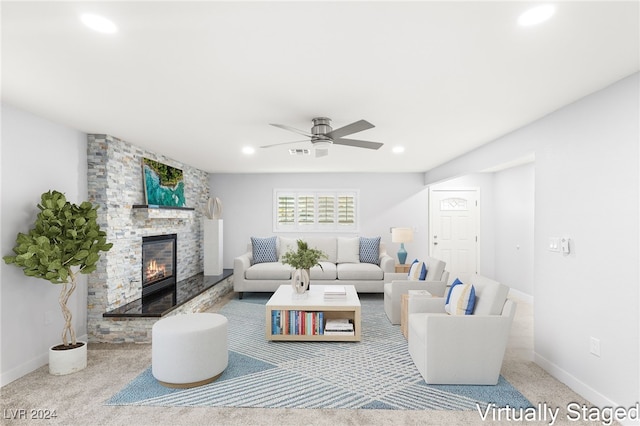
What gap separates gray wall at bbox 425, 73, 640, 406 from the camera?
7.91ft

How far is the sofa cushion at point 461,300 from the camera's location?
10.5 ft

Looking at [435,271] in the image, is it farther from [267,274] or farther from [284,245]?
[284,245]

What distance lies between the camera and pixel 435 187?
7.45 m

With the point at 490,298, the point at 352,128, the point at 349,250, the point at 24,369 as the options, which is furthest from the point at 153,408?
the point at 349,250

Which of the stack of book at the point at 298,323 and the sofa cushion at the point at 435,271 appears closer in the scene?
the stack of book at the point at 298,323

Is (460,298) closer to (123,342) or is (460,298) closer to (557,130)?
(557,130)

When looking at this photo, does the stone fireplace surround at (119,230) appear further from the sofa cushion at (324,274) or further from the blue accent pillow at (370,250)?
the blue accent pillow at (370,250)

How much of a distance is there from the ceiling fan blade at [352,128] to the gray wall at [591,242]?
A: 1.72 metres

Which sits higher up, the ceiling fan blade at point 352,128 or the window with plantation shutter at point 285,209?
the ceiling fan blade at point 352,128

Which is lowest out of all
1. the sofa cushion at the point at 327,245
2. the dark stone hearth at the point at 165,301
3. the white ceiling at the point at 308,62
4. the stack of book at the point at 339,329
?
the stack of book at the point at 339,329

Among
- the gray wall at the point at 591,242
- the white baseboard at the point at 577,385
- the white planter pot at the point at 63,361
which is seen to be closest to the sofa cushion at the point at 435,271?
the gray wall at the point at 591,242

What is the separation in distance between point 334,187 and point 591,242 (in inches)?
205

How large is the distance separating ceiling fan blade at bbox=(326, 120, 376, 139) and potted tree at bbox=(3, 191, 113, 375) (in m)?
2.43

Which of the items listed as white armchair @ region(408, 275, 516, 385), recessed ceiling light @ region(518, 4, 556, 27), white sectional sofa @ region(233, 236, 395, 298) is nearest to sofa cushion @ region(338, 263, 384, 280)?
white sectional sofa @ region(233, 236, 395, 298)
